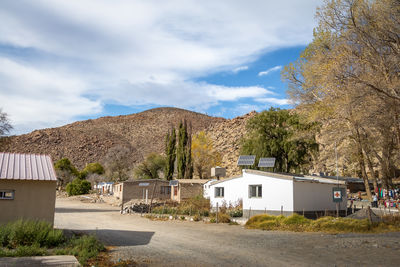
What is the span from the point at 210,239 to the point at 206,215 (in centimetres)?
963

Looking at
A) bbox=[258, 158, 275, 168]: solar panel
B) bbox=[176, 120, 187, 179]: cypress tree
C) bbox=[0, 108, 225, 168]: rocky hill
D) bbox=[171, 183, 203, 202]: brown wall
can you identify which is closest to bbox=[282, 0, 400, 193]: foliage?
bbox=[258, 158, 275, 168]: solar panel

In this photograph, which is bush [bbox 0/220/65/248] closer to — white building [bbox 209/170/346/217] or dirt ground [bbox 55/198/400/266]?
dirt ground [bbox 55/198/400/266]

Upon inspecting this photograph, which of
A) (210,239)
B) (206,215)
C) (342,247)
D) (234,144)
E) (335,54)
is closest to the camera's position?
(342,247)

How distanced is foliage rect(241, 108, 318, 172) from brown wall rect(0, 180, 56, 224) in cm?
2909

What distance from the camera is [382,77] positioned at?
1717 cm

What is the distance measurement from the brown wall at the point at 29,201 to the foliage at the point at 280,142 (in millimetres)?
29086

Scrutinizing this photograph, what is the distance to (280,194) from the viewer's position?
22.9m

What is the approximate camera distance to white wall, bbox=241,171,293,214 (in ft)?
74.0

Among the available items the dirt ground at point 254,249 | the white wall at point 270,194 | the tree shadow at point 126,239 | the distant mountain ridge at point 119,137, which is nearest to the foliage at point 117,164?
the distant mountain ridge at point 119,137

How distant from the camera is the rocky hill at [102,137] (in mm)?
91125

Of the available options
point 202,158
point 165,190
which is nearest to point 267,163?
point 165,190

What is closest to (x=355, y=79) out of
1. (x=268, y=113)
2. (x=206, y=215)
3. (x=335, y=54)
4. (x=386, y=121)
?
(x=335, y=54)

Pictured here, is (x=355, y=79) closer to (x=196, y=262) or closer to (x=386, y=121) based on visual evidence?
(x=386, y=121)

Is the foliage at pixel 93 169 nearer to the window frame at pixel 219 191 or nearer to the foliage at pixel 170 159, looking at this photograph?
the foliage at pixel 170 159
